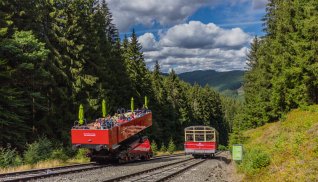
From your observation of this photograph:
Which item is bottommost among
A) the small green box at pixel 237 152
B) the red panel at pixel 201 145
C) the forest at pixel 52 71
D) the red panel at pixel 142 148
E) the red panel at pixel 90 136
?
the red panel at pixel 201 145

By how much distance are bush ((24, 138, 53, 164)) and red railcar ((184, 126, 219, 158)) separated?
16.1 m

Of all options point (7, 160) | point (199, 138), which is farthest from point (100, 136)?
point (199, 138)

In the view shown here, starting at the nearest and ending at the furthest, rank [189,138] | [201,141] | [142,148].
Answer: [142,148]
[201,141]
[189,138]

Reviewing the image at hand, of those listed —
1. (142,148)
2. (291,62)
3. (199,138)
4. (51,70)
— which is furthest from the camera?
(199,138)

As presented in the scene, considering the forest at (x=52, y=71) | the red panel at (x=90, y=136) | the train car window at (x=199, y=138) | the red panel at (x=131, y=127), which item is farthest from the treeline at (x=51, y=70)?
the train car window at (x=199, y=138)

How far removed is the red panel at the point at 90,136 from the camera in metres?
21.4

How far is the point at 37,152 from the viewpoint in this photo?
2106cm

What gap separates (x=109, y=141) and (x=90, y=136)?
136cm

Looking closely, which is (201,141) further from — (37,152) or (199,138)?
(37,152)

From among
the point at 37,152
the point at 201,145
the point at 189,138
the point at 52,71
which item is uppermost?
the point at 52,71

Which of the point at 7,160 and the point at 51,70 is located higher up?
the point at 51,70

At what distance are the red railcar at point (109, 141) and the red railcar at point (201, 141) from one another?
892 centimetres

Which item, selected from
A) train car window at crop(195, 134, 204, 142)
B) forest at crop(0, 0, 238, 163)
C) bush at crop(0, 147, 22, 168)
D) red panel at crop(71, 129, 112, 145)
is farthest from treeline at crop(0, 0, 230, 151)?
train car window at crop(195, 134, 204, 142)

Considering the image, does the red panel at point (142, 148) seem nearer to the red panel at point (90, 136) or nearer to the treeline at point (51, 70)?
the red panel at point (90, 136)
